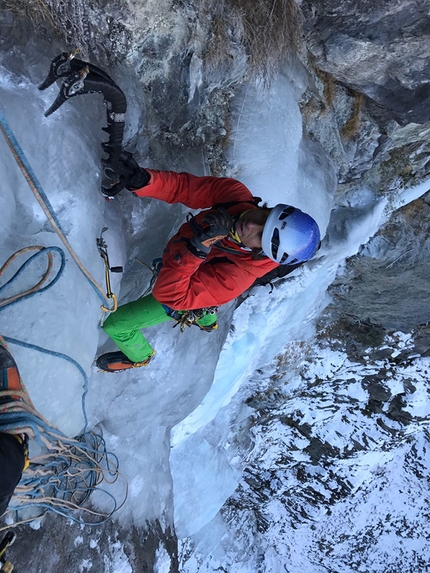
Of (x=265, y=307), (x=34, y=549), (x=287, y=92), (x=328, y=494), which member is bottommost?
(x=328, y=494)

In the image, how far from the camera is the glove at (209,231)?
2.51 metres

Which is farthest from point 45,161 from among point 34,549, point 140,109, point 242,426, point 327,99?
point 242,426

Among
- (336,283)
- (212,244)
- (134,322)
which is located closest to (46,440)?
(134,322)

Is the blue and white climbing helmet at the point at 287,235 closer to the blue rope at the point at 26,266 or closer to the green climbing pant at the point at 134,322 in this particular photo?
the green climbing pant at the point at 134,322

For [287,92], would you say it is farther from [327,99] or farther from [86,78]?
[86,78]

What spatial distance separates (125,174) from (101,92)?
49cm

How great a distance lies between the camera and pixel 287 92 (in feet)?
13.1

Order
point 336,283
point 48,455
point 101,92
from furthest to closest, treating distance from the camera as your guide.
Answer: point 336,283 < point 48,455 < point 101,92

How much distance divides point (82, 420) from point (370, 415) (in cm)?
653

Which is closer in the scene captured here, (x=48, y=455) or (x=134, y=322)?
(x=48, y=455)

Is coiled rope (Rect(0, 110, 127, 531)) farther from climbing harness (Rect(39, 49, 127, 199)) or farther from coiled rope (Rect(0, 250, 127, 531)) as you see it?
climbing harness (Rect(39, 49, 127, 199))

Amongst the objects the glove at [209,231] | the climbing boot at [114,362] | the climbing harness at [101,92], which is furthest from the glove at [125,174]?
the climbing boot at [114,362]

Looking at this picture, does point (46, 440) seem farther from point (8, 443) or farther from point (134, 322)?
point (134, 322)

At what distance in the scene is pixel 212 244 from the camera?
261 cm
